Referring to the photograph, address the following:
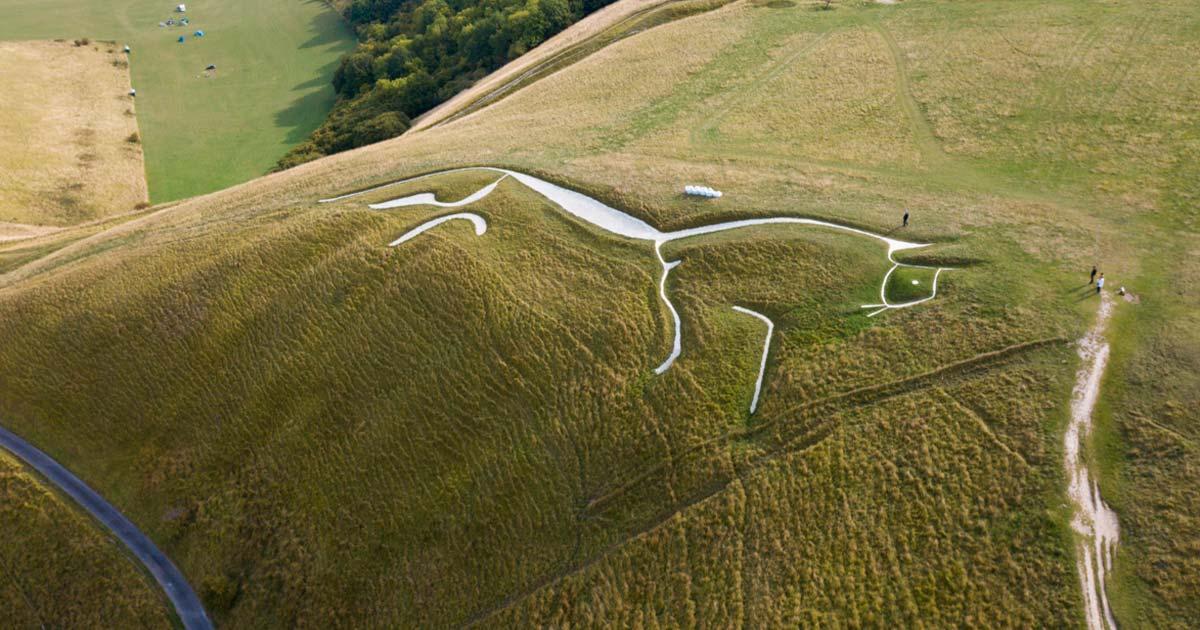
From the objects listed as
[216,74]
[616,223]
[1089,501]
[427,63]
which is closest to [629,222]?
[616,223]

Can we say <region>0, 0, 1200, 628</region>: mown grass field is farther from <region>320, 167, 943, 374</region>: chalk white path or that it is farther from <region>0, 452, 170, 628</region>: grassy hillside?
<region>0, 452, 170, 628</region>: grassy hillside

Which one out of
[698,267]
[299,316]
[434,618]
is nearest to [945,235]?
[698,267]

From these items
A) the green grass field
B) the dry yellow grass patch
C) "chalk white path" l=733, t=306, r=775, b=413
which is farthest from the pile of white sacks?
the dry yellow grass patch

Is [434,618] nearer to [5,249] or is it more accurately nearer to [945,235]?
[945,235]

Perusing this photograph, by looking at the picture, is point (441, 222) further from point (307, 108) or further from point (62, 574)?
point (307, 108)

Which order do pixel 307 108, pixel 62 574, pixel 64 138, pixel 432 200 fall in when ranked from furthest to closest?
pixel 307 108
pixel 64 138
pixel 432 200
pixel 62 574
